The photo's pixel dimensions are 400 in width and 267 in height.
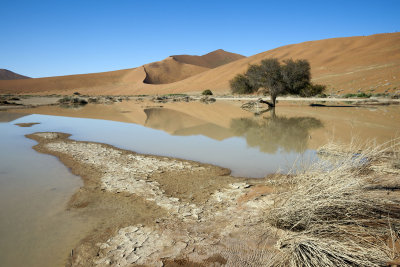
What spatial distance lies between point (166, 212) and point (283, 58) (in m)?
63.3

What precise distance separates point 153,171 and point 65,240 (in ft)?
8.47

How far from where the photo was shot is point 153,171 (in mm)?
5684

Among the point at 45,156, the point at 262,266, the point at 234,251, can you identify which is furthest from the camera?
the point at 45,156

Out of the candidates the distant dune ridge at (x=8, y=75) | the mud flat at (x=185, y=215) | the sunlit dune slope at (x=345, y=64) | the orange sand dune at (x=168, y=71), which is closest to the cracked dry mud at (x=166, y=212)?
the mud flat at (x=185, y=215)

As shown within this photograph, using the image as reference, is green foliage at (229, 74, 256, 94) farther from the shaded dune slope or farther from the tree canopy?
the shaded dune slope

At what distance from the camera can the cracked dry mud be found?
2.86 meters

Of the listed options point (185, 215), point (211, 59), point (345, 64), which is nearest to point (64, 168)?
point (185, 215)

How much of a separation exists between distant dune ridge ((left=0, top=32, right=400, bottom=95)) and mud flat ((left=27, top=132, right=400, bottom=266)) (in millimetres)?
31667

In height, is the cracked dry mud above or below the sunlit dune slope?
below

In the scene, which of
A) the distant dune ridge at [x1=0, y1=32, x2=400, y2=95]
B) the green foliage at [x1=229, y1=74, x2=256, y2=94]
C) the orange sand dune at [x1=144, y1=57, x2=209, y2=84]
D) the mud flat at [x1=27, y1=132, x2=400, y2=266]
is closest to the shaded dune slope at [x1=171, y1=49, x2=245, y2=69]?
the orange sand dune at [x1=144, y1=57, x2=209, y2=84]

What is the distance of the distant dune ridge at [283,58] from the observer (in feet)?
116

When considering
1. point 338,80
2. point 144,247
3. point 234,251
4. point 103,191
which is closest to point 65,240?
point 144,247

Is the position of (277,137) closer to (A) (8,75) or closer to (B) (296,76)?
(B) (296,76)

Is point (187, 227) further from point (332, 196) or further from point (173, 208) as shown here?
point (332, 196)
